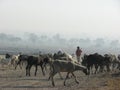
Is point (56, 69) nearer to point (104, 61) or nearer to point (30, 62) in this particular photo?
point (30, 62)

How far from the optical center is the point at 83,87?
27391mm

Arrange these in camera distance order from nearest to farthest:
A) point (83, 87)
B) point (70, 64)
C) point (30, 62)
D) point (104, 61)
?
→ point (83, 87), point (70, 64), point (30, 62), point (104, 61)

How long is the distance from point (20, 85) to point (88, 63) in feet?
41.9

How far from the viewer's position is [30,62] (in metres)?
37.3

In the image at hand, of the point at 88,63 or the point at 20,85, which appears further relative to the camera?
the point at 88,63

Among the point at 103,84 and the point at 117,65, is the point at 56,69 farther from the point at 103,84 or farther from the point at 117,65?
the point at 117,65

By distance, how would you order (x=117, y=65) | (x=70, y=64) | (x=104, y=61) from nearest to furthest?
(x=70, y=64) → (x=104, y=61) → (x=117, y=65)

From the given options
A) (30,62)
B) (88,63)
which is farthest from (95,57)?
(30,62)

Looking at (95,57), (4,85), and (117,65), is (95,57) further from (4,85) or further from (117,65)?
(4,85)

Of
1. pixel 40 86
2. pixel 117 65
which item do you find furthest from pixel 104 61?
pixel 40 86

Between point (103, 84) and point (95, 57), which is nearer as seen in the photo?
point (103, 84)

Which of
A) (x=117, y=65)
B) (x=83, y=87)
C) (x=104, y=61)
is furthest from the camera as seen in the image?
(x=117, y=65)

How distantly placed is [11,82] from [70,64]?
15.9 ft

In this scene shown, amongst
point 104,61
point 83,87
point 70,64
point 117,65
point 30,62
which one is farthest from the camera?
point 117,65
